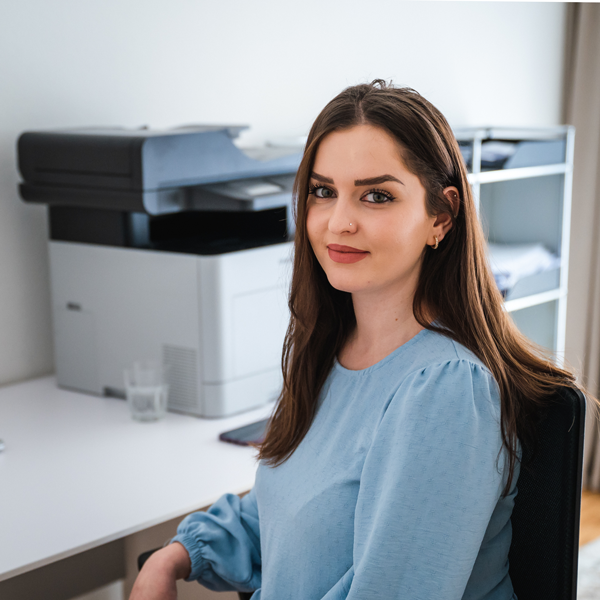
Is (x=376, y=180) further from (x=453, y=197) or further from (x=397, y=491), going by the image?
(x=397, y=491)

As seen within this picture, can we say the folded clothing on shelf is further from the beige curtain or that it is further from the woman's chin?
the woman's chin

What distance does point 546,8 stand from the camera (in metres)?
3.16

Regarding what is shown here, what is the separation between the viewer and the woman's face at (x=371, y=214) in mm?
930

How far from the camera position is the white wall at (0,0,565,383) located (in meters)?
1.84

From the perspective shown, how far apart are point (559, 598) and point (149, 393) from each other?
0.96 metres

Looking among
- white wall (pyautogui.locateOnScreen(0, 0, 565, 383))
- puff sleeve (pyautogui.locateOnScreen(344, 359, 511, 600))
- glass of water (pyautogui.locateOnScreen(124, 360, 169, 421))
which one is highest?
white wall (pyautogui.locateOnScreen(0, 0, 565, 383))

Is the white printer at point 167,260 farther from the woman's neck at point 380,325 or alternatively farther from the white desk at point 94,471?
the woman's neck at point 380,325

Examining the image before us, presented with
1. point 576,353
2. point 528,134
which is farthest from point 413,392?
point 576,353

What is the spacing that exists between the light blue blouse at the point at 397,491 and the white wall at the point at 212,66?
1088mm

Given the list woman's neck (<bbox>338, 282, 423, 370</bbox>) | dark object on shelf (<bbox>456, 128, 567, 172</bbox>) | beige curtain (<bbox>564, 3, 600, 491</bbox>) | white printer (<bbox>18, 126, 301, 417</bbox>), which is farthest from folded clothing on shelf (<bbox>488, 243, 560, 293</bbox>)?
woman's neck (<bbox>338, 282, 423, 370</bbox>)

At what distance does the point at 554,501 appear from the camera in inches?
36.2

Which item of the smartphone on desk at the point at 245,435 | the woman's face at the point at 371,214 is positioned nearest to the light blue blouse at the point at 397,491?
the woman's face at the point at 371,214

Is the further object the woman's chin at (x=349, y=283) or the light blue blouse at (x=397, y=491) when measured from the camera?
the woman's chin at (x=349, y=283)

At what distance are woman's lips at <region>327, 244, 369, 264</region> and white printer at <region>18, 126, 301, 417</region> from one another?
2.05ft
